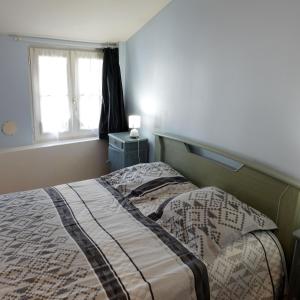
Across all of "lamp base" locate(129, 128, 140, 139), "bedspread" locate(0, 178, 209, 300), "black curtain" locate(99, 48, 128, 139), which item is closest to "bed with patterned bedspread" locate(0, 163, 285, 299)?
"bedspread" locate(0, 178, 209, 300)

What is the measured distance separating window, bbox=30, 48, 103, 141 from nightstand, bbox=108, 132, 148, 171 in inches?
18.5

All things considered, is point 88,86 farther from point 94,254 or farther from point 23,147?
point 94,254

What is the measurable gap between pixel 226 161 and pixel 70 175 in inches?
78.0

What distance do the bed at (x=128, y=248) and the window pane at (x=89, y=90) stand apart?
1.36m

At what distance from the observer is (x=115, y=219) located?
6.02 ft

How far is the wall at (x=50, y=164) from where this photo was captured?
2.96 m

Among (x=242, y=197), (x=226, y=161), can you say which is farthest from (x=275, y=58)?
(x=242, y=197)

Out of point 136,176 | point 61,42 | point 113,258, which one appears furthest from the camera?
point 61,42

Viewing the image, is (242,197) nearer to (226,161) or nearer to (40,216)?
(226,161)

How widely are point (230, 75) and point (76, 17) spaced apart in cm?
156

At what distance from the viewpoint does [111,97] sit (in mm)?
3354

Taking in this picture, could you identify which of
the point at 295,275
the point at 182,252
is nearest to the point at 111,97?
the point at 182,252

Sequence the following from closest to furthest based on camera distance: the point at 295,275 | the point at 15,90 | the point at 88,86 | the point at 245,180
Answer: the point at 295,275, the point at 245,180, the point at 15,90, the point at 88,86

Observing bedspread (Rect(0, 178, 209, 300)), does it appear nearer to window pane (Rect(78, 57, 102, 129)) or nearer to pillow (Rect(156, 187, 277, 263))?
pillow (Rect(156, 187, 277, 263))
